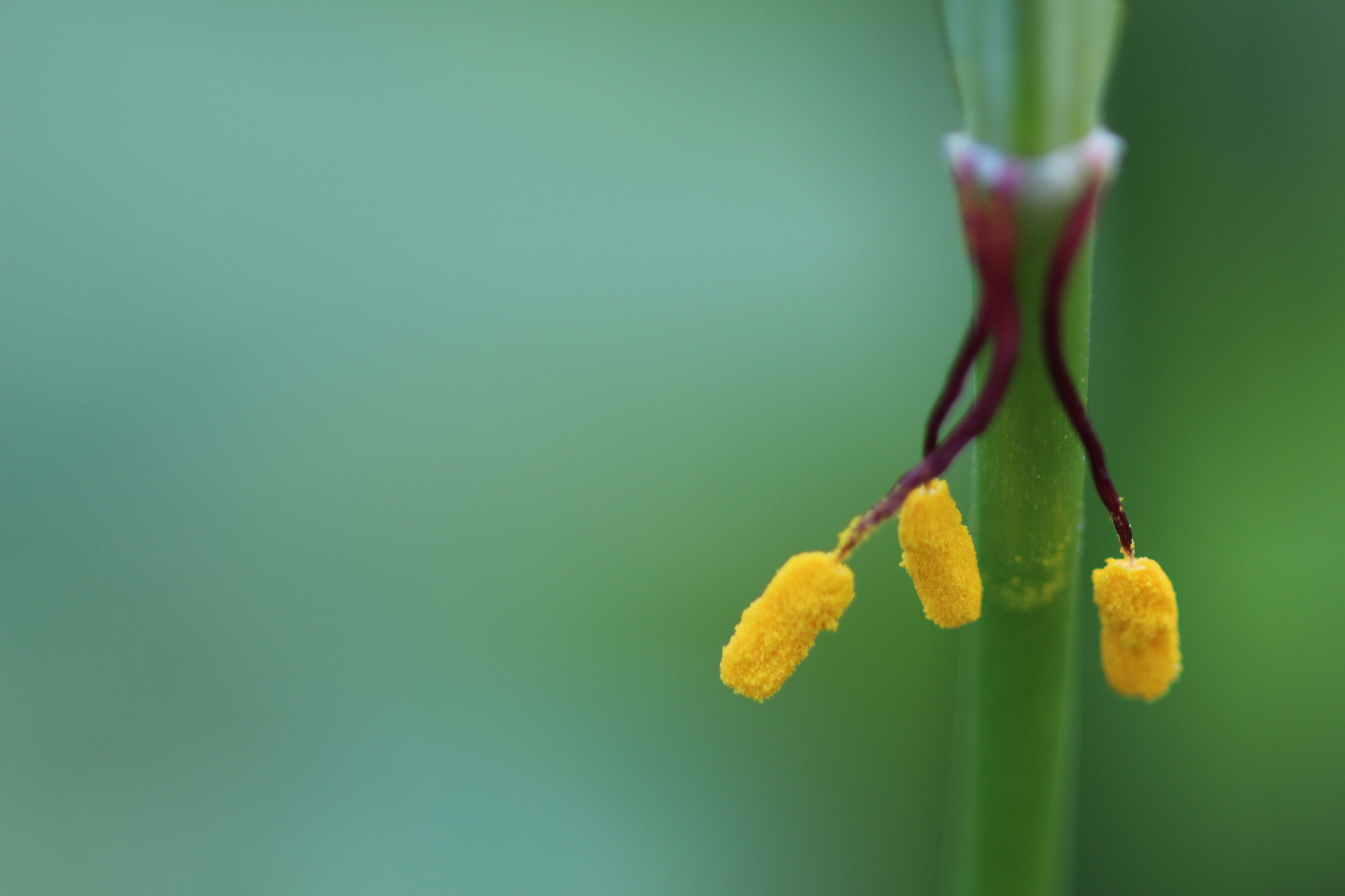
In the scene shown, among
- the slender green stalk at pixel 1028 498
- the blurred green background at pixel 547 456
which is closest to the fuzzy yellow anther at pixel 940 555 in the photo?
the slender green stalk at pixel 1028 498

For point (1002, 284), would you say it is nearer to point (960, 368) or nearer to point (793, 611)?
point (960, 368)

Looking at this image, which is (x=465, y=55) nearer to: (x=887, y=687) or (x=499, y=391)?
(x=499, y=391)

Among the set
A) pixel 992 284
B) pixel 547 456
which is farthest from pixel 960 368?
pixel 547 456

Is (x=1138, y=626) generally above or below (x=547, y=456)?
below

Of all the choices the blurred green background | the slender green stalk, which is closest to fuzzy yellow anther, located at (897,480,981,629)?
the slender green stalk

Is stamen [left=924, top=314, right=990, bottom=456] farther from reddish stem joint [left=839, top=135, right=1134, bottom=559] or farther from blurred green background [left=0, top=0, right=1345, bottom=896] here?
blurred green background [left=0, top=0, right=1345, bottom=896]
